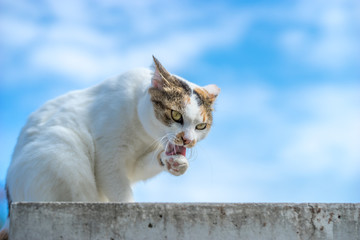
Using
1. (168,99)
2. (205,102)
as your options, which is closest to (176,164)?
(168,99)

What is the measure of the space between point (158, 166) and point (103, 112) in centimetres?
85

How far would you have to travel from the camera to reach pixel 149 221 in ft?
7.39

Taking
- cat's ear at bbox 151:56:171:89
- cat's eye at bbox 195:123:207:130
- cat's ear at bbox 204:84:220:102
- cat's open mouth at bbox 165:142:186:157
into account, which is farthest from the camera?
cat's ear at bbox 204:84:220:102

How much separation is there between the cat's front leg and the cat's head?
80 millimetres

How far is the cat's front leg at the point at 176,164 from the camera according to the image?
347 cm

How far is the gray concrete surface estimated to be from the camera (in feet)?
7.37

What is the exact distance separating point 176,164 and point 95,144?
103cm

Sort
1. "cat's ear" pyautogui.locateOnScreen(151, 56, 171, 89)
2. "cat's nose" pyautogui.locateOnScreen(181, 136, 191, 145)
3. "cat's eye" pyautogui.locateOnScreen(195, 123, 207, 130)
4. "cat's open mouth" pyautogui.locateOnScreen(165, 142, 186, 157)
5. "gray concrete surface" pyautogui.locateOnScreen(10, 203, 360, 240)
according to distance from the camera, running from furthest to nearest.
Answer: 1. "cat's ear" pyautogui.locateOnScreen(151, 56, 171, 89)
2. "cat's eye" pyautogui.locateOnScreen(195, 123, 207, 130)
3. "cat's open mouth" pyautogui.locateOnScreen(165, 142, 186, 157)
4. "cat's nose" pyautogui.locateOnScreen(181, 136, 191, 145)
5. "gray concrete surface" pyautogui.locateOnScreen(10, 203, 360, 240)

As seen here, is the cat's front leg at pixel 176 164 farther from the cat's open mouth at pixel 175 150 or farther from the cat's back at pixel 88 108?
the cat's back at pixel 88 108

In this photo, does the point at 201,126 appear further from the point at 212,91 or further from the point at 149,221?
the point at 149,221

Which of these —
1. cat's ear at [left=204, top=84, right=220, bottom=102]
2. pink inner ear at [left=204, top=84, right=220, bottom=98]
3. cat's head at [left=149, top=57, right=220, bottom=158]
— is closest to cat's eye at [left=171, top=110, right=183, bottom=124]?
cat's head at [left=149, top=57, right=220, bottom=158]

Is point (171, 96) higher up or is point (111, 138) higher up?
point (171, 96)

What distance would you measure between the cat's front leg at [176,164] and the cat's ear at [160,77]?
72cm

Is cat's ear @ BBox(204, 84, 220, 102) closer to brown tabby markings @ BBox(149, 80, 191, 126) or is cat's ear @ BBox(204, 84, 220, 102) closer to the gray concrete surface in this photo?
brown tabby markings @ BBox(149, 80, 191, 126)
